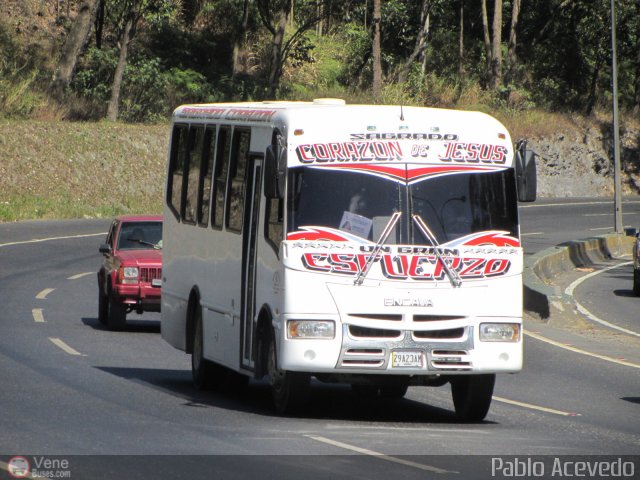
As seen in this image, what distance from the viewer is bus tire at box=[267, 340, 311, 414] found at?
12.1 meters

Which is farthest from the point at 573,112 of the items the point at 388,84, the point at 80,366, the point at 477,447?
the point at 477,447

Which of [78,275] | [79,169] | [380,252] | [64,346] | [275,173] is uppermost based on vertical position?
[275,173]

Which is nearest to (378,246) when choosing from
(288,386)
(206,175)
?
(288,386)

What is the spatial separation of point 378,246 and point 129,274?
10.3m

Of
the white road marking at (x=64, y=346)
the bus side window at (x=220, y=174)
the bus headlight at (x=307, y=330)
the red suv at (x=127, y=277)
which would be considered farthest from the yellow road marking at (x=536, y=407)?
the red suv at (x=127, y=277)

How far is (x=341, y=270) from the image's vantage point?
38.8 feet

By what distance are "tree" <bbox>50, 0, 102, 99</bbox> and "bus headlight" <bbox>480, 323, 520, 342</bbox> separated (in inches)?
1629

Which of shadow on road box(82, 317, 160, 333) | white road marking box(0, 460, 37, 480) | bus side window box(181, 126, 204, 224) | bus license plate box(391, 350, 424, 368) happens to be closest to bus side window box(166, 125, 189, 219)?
bus side window box(181, 126, 204, 224)

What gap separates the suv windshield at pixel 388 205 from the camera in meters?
Answer: 12.1

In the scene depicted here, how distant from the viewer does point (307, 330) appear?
11719 millimetres

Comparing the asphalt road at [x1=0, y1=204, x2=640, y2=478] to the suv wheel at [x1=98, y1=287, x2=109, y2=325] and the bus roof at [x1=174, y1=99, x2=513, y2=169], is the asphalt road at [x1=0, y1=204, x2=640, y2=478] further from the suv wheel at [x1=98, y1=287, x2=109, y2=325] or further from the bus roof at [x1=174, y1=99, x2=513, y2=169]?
the bus roof at [x1=174, y1=99, x2=513, y2=169]

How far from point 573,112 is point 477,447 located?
183 feet

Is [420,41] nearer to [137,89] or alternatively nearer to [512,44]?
[512,44]

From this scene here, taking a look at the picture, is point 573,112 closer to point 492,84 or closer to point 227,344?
point 492,84
